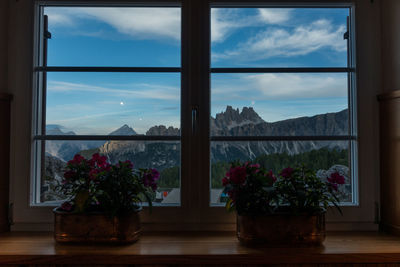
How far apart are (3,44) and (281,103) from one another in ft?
5.14

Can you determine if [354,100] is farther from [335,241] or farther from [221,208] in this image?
[221,208]

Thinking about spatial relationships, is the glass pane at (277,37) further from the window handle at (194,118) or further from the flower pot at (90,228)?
the flower pot at (90,228)

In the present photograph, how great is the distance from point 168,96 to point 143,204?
0.62 meters

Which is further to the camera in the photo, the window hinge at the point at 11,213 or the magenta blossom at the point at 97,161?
the window hinge at the point at 11,213

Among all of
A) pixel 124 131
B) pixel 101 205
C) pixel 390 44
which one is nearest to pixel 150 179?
pixel 101 205

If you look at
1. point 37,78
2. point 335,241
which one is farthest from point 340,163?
→ point 37,78

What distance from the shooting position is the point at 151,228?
1.70 meters

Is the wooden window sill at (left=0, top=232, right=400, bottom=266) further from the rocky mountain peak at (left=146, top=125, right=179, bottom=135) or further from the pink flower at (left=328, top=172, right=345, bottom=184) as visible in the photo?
the rocky mountain peak at (left=146, top=125, right=179, bottom=135)

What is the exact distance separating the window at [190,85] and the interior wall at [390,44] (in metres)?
0.17

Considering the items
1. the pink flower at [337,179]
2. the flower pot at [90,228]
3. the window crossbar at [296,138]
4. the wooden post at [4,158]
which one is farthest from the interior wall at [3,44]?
the pink flower at [337,179]

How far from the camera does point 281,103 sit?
69.9 inches

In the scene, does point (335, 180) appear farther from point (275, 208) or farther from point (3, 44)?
point (3, 44)

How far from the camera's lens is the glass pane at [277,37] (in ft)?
5.82

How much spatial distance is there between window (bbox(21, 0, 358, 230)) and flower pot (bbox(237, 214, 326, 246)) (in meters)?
0.33
